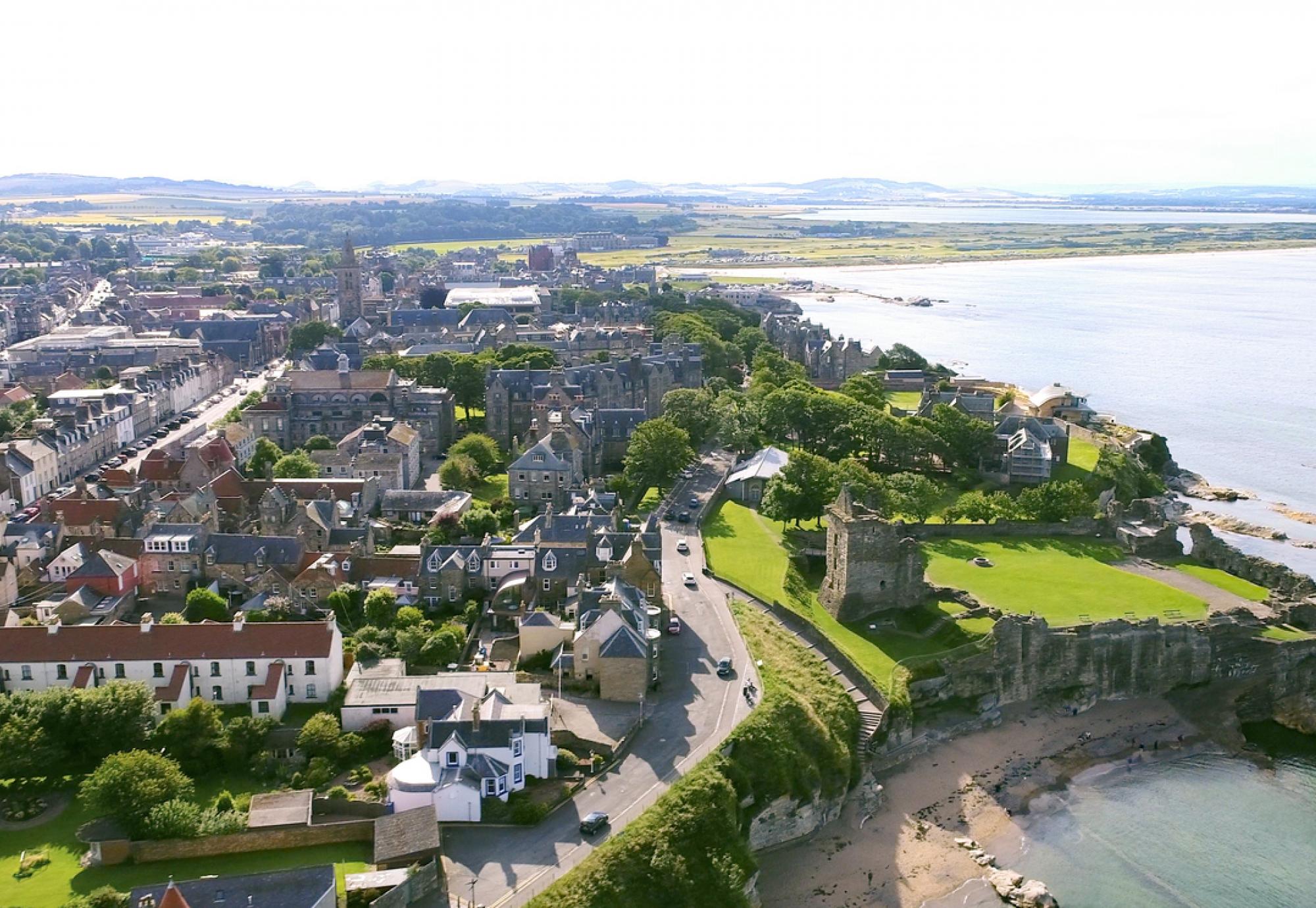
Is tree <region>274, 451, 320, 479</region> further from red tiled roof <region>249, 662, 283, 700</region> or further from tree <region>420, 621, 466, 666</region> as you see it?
red tiled roof <region>249, 662, 283, 700</region>

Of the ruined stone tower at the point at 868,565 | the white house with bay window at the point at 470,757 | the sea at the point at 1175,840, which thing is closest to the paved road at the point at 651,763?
→ the white house with bay window at the point at 470,757

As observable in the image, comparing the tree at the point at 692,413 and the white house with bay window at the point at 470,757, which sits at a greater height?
the tree at the point at 692,413

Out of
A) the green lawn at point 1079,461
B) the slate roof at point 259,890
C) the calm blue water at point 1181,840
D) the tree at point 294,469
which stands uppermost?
the tree at point 294,469

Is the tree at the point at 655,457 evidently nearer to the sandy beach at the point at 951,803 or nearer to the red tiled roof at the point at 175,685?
the sandy beach at the point at 951,803

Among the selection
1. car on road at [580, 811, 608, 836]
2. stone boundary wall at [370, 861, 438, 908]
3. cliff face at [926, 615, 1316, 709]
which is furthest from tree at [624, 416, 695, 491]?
stone boundary wall at [370, 861, 438, 908]

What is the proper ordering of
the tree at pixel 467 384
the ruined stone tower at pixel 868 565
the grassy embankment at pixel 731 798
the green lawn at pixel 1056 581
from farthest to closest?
1. the tree at pixel 467 384
2. the green lawn at pixel 1056 581
3. the ruined stone tower at pixel 868 565
4. the grassy embankment at pixel 731 798

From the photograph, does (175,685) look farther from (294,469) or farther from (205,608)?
(294,469)
